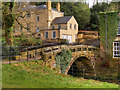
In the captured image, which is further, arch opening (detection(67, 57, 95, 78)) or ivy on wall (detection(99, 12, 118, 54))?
ivy on wall (detection(99, 12, 118, 54))

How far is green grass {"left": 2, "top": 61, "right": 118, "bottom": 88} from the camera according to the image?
6.18 metres

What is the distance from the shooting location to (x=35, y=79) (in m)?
7.18

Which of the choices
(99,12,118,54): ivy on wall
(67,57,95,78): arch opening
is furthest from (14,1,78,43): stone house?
(99,12,118,54): ivy on wall

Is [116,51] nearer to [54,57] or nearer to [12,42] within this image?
[54,57]

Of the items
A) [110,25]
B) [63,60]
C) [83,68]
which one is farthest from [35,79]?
[110,25]

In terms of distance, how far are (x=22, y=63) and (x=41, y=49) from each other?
69.9 inches

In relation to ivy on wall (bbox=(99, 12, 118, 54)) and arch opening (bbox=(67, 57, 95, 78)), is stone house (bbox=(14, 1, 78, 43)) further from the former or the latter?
ivy on wall (bbox=(99, 12, 118, 54))

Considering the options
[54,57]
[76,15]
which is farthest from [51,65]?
[76,15]

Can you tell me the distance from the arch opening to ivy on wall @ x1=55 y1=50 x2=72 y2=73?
2048 mm

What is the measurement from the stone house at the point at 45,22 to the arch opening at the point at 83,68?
5.26m

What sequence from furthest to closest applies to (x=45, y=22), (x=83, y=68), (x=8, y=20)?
(x=83, y=68), (x=45, y=22), (x=8, y=20)

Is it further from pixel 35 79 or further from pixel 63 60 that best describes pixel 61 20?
pixel 35 79

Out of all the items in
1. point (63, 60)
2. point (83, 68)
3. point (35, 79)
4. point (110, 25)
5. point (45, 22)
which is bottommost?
point (83, 68)

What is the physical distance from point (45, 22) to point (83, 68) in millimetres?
8258
